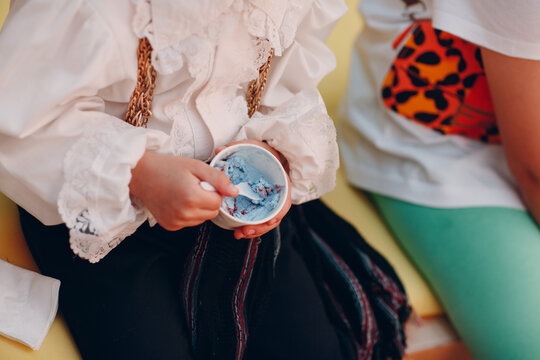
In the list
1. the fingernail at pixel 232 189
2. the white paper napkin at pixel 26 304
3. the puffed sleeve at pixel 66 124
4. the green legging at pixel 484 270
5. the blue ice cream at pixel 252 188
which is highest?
the puffed sleeve at pixel 66 124

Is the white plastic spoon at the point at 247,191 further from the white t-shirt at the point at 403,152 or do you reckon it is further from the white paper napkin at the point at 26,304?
the white t-shirt at the point at 403,152

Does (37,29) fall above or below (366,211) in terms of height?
above

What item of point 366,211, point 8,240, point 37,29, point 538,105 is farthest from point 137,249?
point 538,105

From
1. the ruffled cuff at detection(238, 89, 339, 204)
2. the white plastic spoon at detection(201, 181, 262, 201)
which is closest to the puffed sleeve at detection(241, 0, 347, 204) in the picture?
the ruffled cuff at detection(238, 89, 339, 204)

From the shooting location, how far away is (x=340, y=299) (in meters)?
0.86

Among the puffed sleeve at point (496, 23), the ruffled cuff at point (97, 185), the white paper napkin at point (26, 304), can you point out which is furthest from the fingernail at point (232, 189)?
the puffed sleeve at point (496, 23)

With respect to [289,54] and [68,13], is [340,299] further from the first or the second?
[68,13]

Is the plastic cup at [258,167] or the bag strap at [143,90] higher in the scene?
the bag strap at [143,90]

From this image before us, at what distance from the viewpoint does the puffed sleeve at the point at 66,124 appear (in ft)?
1.67

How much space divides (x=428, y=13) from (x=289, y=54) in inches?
11.6

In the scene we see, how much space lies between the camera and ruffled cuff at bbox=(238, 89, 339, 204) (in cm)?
66

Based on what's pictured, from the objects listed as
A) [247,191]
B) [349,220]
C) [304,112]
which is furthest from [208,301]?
[349,220]

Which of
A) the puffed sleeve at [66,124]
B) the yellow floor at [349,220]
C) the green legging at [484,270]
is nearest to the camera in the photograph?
the puffed sleeve at [66,124]

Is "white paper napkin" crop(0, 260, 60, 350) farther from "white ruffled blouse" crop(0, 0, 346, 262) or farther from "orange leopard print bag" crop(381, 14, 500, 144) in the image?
"orange leopard print bag" crop(381, 14, 500, 144)
